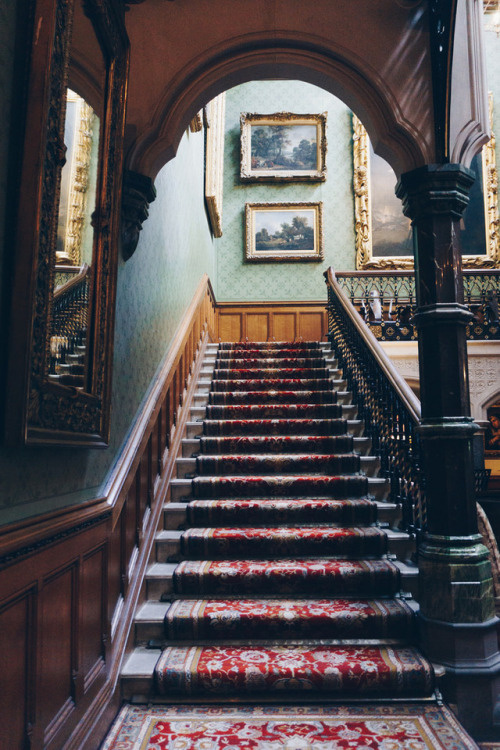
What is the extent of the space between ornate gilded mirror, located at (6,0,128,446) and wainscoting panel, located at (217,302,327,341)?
6.25 metres

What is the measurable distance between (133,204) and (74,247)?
89cm

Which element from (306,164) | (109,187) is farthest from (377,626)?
(306,164)

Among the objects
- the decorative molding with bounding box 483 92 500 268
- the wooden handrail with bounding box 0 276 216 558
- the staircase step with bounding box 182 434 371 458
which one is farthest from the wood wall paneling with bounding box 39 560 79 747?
the decorative molding with bounding box 483 92 500 268

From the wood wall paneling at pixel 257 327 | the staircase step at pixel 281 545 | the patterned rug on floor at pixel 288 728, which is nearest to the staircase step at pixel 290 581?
the staircase step at pixel 281 545

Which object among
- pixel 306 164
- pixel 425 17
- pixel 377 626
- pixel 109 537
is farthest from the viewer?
pixel 306 164

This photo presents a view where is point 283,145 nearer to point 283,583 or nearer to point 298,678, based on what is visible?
point 283,583

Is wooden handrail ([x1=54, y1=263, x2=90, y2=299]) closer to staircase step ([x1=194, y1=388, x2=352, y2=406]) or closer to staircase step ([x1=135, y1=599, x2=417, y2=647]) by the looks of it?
staircase step ([x1=135, y1=599, x2=417, y2=647])

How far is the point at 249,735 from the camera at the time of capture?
2.01 meters

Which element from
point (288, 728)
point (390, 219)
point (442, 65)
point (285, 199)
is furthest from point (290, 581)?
point (390, 219)

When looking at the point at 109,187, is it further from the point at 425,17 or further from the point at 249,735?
the point at 249,735

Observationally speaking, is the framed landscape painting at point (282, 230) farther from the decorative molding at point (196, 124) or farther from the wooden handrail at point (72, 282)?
the wooden handrail at point (72, 282)

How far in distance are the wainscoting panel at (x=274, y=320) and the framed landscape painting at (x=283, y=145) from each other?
2.06 m

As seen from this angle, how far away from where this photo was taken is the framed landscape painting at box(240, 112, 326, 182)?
→ 8734 mm

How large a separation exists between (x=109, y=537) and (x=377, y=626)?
1.29 metres
